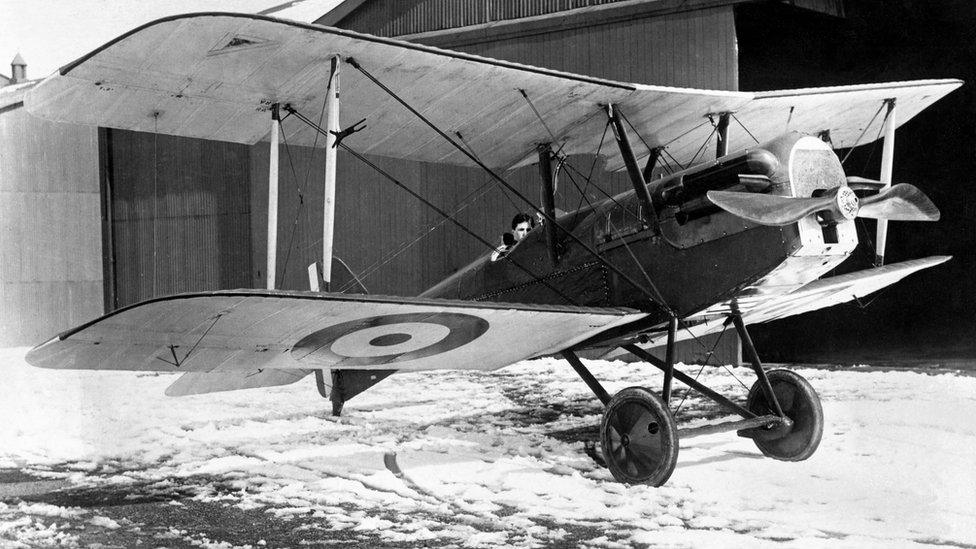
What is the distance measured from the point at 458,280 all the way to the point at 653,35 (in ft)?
20.2

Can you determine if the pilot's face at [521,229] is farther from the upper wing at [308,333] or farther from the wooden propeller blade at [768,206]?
the wooden propeller blade at [768,206]

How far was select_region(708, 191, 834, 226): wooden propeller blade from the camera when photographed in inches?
189

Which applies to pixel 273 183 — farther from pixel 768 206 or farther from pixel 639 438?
pixel 768 206

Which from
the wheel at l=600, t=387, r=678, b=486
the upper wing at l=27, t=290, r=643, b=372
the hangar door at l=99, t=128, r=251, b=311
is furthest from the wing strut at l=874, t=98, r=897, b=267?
the hangar door at l=99, t=128, r=251, b=311

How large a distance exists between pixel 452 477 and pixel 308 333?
1.50 metres

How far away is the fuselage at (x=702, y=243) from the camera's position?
5.13m

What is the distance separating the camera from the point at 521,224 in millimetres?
7824

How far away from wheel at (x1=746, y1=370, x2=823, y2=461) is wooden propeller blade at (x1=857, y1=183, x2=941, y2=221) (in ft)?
4.38

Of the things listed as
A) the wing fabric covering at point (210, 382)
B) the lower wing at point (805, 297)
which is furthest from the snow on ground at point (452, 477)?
the lower wing at point (805, 297)

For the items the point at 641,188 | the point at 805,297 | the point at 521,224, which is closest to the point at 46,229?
the point at 521,224

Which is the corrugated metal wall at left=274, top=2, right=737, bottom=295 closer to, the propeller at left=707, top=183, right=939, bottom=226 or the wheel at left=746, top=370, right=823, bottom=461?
the wheel at left=746, top=370, right=823, bottom=461

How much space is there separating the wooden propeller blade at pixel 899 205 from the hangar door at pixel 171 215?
12.4 meters

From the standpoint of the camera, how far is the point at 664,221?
5660 mm

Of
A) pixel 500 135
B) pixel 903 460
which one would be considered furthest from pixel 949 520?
pixel 500 135
